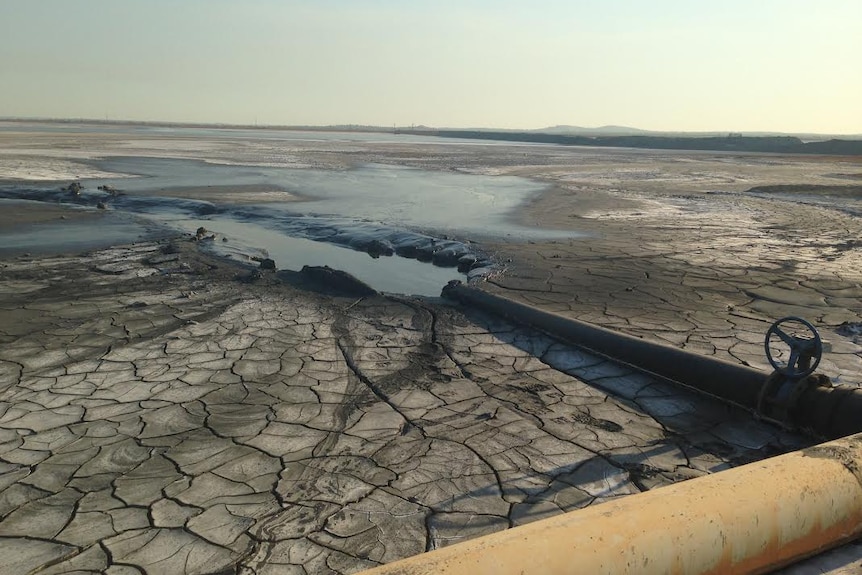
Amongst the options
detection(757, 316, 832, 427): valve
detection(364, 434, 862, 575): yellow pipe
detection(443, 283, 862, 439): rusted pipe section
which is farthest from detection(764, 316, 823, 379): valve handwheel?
detection(364, 434, 862, 575): yellow pipe

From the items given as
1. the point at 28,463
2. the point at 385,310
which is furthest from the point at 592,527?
the point at 385,310

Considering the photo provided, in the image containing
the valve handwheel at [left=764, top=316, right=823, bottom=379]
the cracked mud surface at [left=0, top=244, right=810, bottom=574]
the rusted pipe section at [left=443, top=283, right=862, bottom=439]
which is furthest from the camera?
the valve handwheel at [left=764, top=316, right=823, bottom=379]

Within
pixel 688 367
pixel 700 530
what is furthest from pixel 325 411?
pixel 688 367

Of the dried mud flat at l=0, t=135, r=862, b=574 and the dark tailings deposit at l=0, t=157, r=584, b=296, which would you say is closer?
the dried mud flat at l=0, t=135, r=862, b=574

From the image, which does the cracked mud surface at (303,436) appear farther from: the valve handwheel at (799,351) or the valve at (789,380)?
the valve handwheel at (799,351)

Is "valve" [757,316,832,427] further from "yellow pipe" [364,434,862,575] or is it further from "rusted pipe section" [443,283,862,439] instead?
"yellow pipe" [364,434,862,575]

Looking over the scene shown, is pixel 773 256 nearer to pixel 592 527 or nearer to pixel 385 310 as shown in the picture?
pixel 385 310

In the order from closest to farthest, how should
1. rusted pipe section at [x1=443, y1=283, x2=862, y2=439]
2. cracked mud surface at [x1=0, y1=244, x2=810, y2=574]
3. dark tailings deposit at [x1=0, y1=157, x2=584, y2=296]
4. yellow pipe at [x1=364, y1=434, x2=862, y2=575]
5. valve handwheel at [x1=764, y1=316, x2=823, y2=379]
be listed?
yellow pipe at [x1=364, y1=434, x2=862, y2=575] < cracked mud surface at [x1=0, y1=244, x2=810, y2=574] < rusted pipe section at [x1=443, y1=283, x2=862, y2=439] < valve handwheel at [x1=764, y1=316, x2=823, y2=379] < dark tailings deposit at [x1=0, y1=157, x2=584, y2=296]
